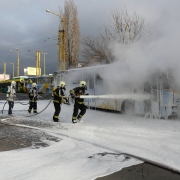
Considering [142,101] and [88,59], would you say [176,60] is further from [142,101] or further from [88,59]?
[88,59]

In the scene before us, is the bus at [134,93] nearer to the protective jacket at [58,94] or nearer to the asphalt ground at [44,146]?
the protective jacket at [58,94]

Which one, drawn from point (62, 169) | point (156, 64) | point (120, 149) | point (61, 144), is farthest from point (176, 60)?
point (62, 169)

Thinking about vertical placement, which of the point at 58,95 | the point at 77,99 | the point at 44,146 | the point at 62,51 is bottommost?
the point at 44,146

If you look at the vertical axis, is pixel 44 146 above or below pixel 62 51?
below

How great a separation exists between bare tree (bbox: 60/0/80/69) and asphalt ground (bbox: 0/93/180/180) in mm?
19754

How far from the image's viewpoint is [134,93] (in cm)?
1023

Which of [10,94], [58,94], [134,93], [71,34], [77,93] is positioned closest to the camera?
[77,93]

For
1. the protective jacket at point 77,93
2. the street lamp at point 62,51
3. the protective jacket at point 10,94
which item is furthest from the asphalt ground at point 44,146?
the street lamp at point 62,51

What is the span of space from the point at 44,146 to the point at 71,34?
77.9ft

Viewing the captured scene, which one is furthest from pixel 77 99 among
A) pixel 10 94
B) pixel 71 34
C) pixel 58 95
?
pixel 71 34

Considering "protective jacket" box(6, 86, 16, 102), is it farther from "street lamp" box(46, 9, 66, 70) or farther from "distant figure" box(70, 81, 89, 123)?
"street lamp" box(46, 9, 66, 70)

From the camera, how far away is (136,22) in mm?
19719

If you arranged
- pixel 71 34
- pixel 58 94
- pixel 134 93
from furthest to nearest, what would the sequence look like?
pixel 71 34, pixel 134 93, pixel 58 94

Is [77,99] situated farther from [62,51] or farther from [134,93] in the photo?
[62,51]
